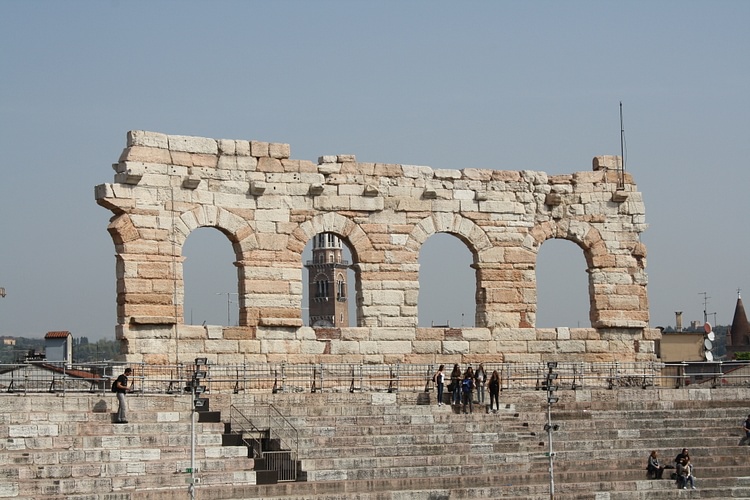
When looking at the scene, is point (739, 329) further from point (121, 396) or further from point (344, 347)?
point (121, 396)

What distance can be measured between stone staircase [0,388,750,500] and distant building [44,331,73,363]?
20.9 feet

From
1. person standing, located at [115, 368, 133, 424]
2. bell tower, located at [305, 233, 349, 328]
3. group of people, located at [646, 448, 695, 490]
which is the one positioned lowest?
group of people, located at [646, 448, 695, 490]

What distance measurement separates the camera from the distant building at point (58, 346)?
31172 mm

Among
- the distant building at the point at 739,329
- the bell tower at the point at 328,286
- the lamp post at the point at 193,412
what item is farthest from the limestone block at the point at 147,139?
the bell tower at the point at 328,286

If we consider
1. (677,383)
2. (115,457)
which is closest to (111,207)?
(115,457)

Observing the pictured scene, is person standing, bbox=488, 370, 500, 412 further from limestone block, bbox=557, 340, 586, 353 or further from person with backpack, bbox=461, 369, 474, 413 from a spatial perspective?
limestone block, bbox=557, 340, 586, 353

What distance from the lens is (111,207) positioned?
2809 centimetres

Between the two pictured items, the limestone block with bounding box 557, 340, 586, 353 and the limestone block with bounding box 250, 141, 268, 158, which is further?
the limestone block with bounding box 557, 340, 586, 353

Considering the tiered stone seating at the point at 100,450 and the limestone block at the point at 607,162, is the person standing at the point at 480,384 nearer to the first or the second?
the tiered stone seating at the point at 100,450

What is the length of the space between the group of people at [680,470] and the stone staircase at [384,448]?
8.4 inches

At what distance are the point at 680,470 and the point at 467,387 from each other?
4.58m

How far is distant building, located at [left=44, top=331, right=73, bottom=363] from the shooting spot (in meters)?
31.2

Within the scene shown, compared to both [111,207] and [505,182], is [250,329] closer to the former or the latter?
[111,207]

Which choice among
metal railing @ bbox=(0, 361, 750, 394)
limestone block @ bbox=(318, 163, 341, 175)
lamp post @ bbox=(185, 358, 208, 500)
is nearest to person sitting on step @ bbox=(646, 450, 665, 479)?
metal railing @ bbox=(0, 361, 750, 394)
